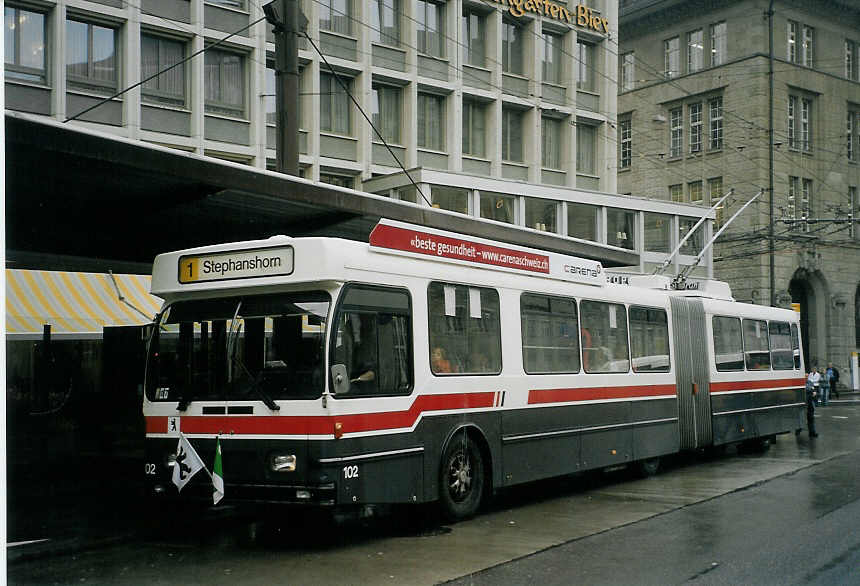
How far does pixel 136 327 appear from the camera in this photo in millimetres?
17797

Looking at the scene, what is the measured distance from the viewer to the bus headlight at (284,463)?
368 inches

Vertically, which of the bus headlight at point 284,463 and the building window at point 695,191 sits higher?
the building window at point 695,191

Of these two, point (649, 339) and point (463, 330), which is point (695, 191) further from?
point (463, 330)

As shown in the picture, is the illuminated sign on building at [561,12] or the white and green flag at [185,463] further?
the illuminated sign on building at [561,12]

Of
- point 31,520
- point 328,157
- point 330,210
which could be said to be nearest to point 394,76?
point 328,157

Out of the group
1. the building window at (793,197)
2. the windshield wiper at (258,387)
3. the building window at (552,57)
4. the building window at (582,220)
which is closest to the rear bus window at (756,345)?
the windshield wiper at (258,387)

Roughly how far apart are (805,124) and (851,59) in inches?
235

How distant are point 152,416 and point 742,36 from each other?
46011mm

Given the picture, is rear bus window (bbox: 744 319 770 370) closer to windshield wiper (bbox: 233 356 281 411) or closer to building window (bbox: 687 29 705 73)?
windshield wiper (bbox: 233 356 281 411)

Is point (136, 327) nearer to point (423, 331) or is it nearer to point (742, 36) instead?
point (423, 331)

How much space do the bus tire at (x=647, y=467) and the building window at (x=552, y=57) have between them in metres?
25.1

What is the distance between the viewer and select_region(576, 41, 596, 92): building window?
40125mm

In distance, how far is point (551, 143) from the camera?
3944cm

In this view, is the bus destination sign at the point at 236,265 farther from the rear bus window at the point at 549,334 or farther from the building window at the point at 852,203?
the building window at the point at 852,203
